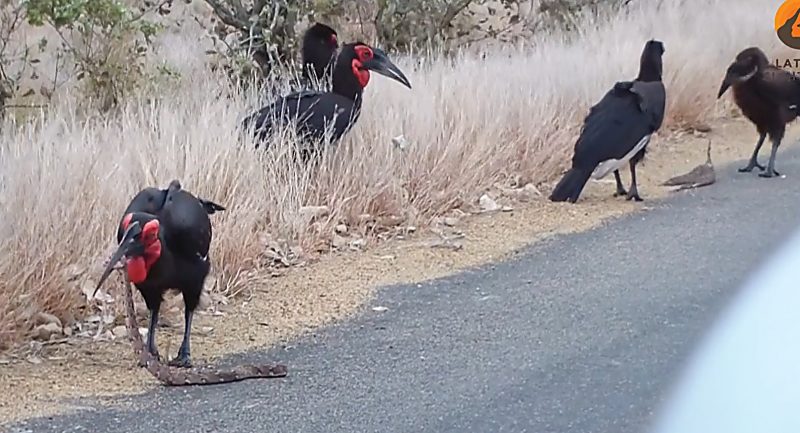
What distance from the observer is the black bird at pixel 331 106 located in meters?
7.93

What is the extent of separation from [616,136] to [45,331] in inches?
167

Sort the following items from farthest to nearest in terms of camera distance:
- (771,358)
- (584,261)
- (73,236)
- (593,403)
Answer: (584,261) < (73,236) < (771,358) < (593,403)

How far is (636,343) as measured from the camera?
5520mm

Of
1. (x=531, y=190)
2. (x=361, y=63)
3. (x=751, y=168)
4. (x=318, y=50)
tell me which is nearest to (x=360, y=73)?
(x=361, y=63)

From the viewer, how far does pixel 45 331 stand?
219 inches

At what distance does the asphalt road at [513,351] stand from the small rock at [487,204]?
0.80 m

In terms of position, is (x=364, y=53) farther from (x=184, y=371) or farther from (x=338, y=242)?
(x=184, y=371)

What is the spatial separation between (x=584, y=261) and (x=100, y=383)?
118 inches

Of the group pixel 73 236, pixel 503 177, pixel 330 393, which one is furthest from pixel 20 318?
pixel 503 177

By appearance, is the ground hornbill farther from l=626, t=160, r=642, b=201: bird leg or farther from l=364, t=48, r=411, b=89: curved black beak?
l=626, t=160, r=642, b=201: bird leg

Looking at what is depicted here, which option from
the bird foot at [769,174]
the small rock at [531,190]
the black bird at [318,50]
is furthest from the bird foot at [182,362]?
the bird foot at [769,174]

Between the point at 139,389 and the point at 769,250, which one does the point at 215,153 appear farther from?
the point at 769,250

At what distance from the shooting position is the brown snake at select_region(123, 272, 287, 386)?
16.5 feet

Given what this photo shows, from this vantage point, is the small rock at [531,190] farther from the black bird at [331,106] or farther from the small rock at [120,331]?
the small rock at [120,331]
